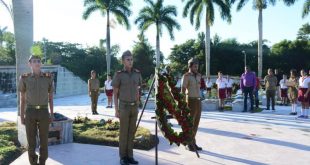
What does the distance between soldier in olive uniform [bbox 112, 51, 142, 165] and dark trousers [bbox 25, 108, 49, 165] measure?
1162 millimetres

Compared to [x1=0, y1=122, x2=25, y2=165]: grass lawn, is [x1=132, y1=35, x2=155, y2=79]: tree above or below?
above

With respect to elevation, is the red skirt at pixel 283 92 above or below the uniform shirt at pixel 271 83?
below

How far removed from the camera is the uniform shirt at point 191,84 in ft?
26.0

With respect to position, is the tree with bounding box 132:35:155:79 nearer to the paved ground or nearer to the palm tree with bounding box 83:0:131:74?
the palm tree with bounding box 83:0:131:74

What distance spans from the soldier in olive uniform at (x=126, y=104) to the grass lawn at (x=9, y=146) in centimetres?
212

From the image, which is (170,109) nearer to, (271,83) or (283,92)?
(271,83)

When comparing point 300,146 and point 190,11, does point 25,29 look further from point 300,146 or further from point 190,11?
point 190,11

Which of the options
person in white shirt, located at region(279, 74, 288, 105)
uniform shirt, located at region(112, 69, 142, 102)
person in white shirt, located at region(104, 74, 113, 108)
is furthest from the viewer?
person in white shirt, located at region(279, 74, 288, 105)

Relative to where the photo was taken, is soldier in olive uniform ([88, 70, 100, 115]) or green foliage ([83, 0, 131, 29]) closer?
soldier in olive uniform ([88, 70, 100, 115])

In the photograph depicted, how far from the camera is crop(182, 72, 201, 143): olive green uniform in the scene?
7.93 m

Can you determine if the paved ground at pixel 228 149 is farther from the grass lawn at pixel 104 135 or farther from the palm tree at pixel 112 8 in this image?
the palm tree at pixel 112 8

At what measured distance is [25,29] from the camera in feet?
28.5

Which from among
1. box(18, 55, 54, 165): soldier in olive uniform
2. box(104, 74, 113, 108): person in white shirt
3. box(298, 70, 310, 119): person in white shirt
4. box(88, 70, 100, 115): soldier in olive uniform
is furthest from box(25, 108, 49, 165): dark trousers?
box(104, 74, 113, 108): person in white shirt

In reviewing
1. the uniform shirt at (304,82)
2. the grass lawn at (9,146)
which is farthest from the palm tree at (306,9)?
the grass lawn at (9,146)
